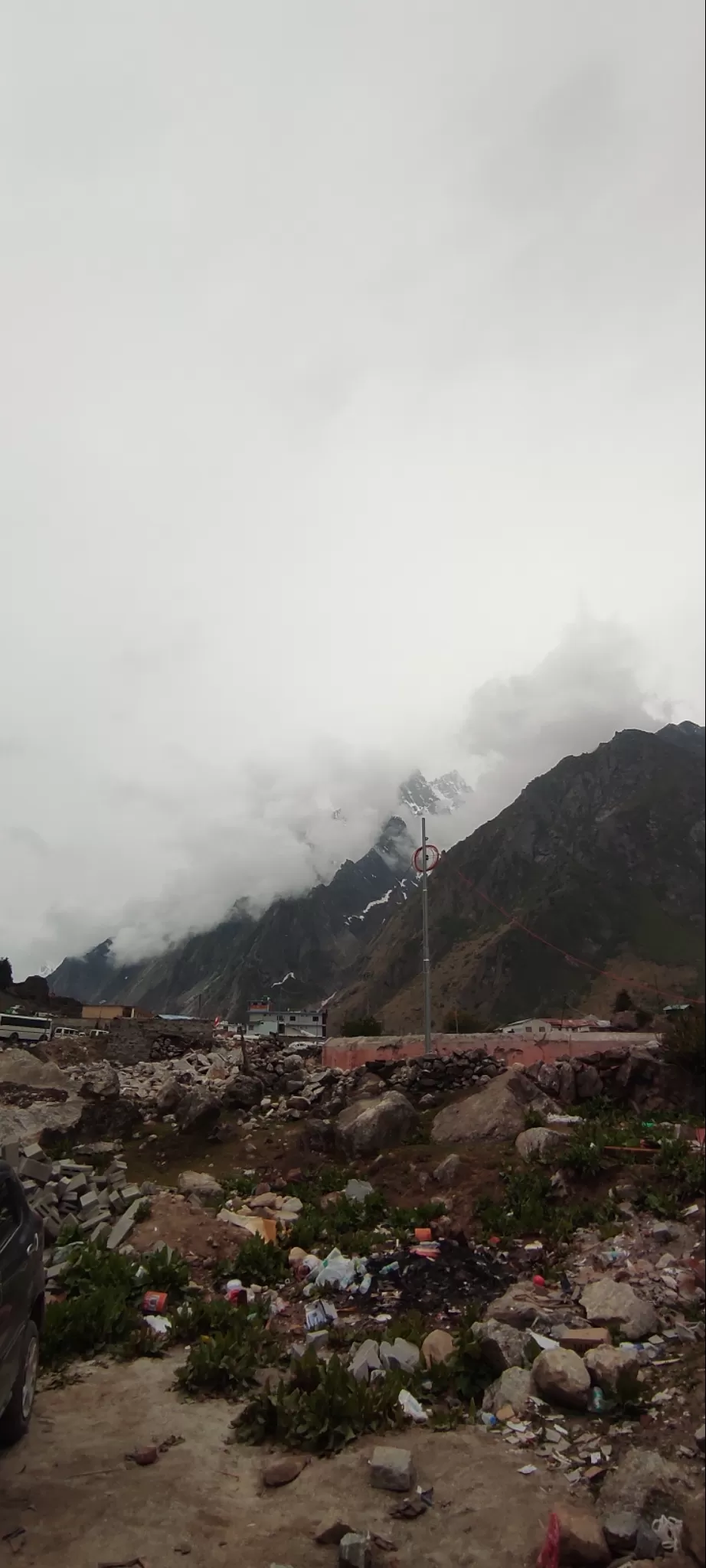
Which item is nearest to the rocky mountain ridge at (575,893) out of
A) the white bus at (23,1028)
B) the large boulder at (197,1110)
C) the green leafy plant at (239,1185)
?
the green leafy plant at (239,1185)

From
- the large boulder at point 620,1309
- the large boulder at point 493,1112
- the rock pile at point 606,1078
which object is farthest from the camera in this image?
the rock pile at point 606,1078

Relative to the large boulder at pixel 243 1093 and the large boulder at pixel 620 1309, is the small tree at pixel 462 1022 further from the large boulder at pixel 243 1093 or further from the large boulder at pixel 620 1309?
the large boulder at pixel 620 1309

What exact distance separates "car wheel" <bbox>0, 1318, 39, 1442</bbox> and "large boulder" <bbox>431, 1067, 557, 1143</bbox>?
31.7 ft

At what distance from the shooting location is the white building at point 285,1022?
27.4 meters

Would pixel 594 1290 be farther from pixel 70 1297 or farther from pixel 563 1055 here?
pixel 563 1055

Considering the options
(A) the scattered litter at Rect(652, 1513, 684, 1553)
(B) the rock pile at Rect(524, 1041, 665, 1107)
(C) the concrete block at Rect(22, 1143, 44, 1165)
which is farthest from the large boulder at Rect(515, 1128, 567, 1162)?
(A) the scattered litter at Rect(652, 1513, 684, 1553)

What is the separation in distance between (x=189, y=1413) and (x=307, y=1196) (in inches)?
238

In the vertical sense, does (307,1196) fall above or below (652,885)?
below

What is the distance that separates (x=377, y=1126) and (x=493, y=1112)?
2.19m

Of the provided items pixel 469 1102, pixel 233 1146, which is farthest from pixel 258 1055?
pixel 469 1102

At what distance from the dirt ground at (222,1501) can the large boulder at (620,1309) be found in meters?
2.03

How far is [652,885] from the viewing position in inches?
949

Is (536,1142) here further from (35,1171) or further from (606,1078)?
(35,1171)

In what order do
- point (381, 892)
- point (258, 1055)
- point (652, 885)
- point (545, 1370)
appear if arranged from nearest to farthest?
point (545, 1370), point (258, 1055), point (652, 885), point (381, 892)
